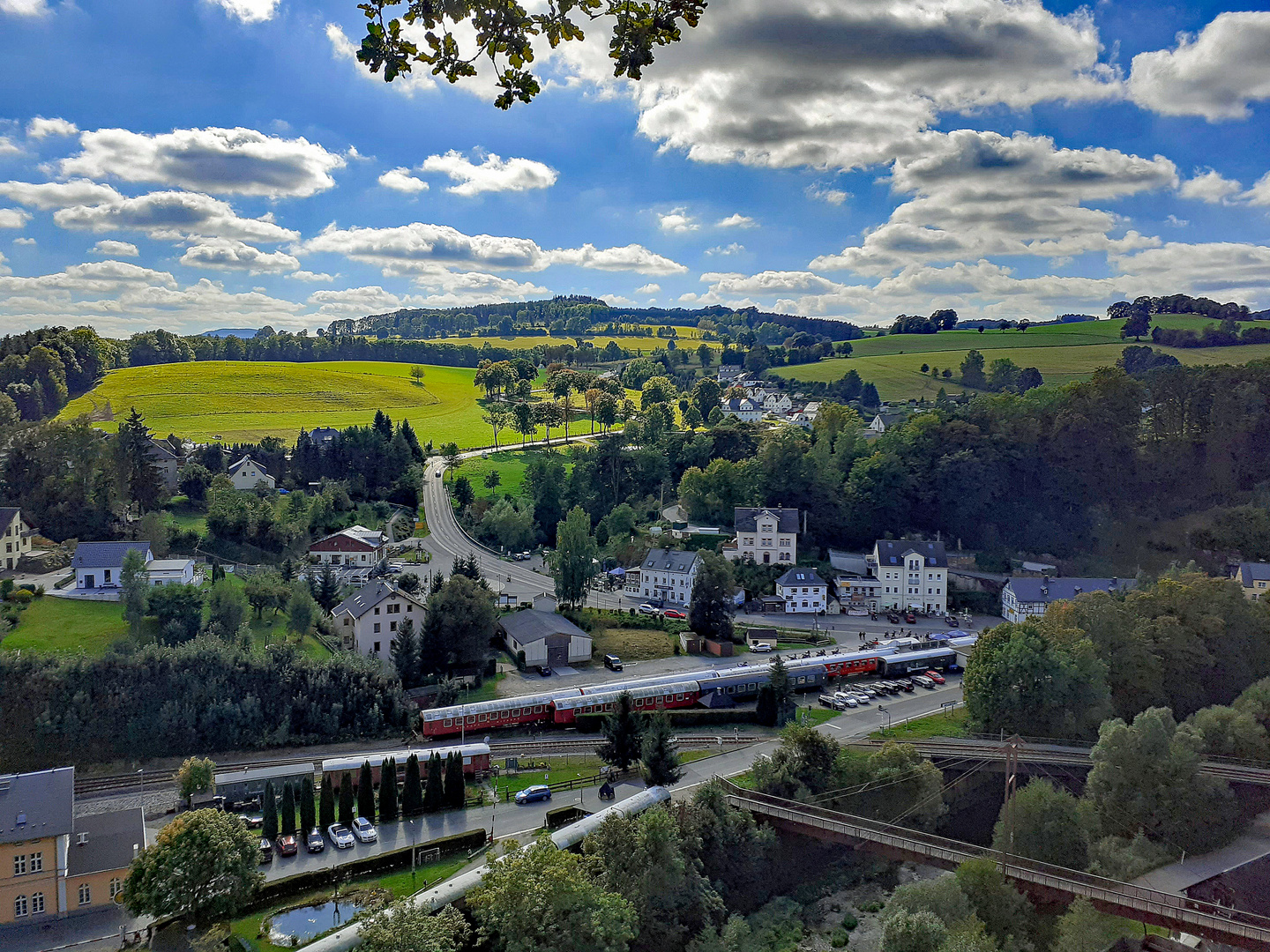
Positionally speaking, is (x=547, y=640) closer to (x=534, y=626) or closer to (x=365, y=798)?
(x=534, y=626)

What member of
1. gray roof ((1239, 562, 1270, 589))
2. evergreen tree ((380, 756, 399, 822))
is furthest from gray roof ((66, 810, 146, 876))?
gray roof ((1239, 562, 1270, 589))

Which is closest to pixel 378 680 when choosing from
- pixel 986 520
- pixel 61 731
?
pixel 61 731

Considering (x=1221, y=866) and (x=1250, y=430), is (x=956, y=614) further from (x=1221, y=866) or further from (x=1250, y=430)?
(x=1250, y=430)

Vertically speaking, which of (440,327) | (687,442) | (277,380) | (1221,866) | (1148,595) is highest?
(440,327)

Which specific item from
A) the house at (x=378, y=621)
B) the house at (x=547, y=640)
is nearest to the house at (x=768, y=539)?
the house at (x=547, y=640)

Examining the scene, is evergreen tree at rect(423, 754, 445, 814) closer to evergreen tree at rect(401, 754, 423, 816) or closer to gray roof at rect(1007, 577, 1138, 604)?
evergreen tree at rect(401, 754, 423, 816)
